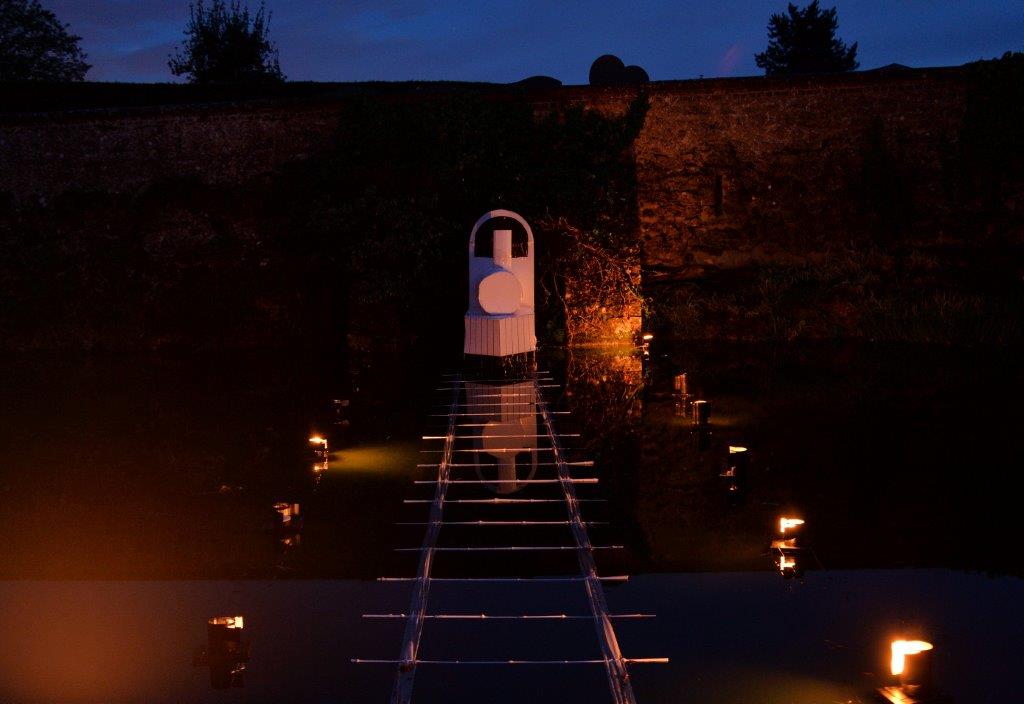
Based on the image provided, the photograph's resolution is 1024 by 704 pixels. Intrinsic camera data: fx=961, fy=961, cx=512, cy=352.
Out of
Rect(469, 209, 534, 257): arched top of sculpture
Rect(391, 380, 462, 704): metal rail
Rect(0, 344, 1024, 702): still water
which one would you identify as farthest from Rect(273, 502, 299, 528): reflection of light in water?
Rect(469, 209, 534, 257): arched top of sculpture

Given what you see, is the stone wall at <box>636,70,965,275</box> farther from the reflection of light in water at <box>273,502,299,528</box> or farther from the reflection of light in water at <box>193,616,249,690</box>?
the reflection of light in water at <box>193,616,249,690</box>

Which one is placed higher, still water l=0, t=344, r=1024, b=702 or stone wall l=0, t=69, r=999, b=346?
stone wall l=0, t=69, r=999, b=346

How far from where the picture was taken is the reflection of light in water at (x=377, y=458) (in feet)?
17.7

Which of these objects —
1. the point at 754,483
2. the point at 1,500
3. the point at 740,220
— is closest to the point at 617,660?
the point at 754,483

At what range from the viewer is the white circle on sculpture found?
802 centimetres

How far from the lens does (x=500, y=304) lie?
8.12 metres

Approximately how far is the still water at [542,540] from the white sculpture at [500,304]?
0.85m

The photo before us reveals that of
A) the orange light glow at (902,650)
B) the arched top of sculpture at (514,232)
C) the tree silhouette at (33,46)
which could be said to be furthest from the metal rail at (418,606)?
the tree silhouette at (33,46)

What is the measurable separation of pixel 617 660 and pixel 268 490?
2.85 m

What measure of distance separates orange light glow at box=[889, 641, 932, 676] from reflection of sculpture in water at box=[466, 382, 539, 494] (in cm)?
229

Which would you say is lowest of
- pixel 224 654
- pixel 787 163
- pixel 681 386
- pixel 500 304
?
pixel 224 654

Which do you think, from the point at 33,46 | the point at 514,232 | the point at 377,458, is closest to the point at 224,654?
the point at 377,458

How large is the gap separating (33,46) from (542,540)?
85.7 ft

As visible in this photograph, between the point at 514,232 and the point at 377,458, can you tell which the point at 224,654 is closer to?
the point at 377,458
